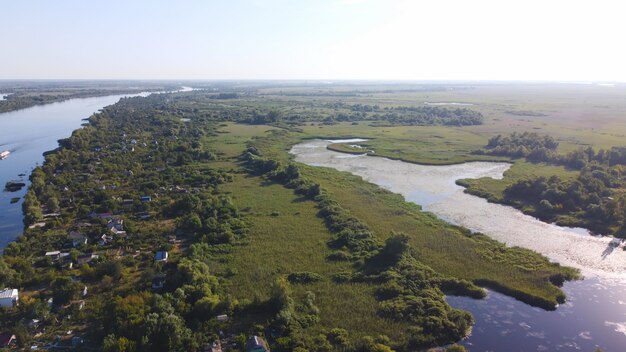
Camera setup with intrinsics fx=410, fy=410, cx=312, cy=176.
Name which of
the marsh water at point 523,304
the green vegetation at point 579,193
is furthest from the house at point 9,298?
the green vegetation at point 579,193

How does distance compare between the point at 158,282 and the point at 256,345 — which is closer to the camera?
the point at 256,345

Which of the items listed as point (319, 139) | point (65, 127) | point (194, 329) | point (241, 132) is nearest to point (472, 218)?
point (194, 329)

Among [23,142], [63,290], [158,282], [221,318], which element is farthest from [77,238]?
[23,142]

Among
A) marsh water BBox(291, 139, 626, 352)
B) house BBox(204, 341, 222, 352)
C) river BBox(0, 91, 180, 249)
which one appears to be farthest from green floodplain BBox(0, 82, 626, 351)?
river BBox(0, 91, 180, 249)

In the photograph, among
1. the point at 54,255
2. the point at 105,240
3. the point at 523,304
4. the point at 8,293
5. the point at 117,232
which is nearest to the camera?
the point at 8,293

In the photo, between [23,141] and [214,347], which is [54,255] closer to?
[214,347]

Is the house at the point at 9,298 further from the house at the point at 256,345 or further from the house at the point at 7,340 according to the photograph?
the house at the point at 256,345
